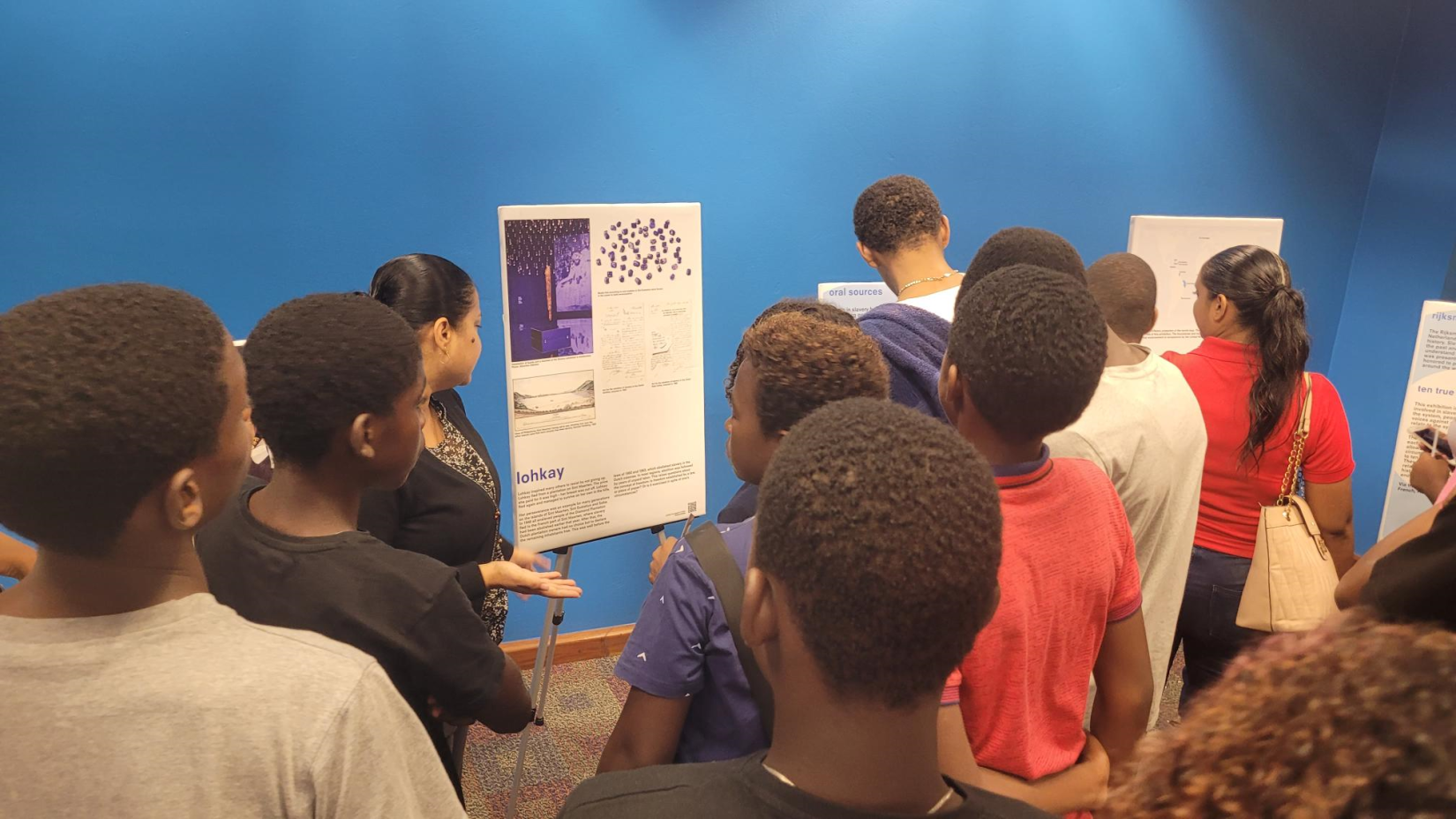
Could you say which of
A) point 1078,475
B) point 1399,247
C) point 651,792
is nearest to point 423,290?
point 1078,475

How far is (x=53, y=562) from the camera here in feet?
2.71

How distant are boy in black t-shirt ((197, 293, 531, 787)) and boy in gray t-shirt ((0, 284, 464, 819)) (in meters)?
0.30

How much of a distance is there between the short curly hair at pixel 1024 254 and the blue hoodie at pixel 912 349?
0.58 feet

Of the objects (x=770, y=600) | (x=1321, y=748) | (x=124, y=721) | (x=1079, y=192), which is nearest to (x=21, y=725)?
(x=124, y=721)

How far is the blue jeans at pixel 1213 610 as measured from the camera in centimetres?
234

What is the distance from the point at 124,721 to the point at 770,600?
0.57 m

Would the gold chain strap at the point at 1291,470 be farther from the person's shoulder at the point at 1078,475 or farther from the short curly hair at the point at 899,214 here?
the person's shoulder at the point at 1078,475

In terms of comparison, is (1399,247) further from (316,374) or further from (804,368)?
(316,374)

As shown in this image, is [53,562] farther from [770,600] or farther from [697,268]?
[697,268]

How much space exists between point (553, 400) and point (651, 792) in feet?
6.24

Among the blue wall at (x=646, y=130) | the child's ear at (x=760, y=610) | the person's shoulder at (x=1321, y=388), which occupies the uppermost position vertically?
the blue wall at (x=646, y=130)

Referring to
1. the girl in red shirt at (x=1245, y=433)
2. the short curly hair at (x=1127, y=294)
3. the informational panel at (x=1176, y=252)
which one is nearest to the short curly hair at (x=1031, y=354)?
the short curly hair at (x=1127, y=294)

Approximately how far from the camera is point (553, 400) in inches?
101

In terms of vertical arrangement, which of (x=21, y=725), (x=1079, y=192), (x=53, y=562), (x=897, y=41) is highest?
(x=897, y=41)
